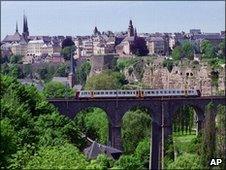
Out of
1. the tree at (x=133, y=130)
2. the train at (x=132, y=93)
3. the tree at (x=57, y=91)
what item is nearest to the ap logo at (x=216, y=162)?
the tree at (x=133, y=130)

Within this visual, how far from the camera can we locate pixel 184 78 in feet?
194

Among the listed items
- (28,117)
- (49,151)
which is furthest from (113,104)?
(49,151)

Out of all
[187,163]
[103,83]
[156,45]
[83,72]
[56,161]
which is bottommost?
[56,161]

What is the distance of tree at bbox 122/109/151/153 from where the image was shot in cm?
4058

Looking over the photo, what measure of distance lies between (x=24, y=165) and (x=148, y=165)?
49.7 feet

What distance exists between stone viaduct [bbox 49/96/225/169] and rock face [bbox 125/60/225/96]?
841 cm

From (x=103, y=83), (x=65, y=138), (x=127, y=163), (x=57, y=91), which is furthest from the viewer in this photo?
(x=103, y=83)

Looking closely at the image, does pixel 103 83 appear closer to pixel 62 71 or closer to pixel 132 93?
pixel 132 93

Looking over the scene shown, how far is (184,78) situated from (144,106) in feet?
57.0

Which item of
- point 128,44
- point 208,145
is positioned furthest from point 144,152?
point 128,44

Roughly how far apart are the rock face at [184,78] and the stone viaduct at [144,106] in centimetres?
841

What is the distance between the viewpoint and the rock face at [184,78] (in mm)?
53938

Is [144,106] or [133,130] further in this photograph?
[144,106]

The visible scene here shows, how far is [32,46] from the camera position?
13788 centimetres
